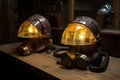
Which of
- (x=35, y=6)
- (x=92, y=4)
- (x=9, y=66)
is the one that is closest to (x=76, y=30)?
(x=92, y=4)

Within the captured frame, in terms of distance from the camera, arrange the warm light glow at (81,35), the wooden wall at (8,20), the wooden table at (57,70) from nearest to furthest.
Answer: the wooden table at (57,70) < the warm light glow at (81,35) < the wooden wall at (8,20)

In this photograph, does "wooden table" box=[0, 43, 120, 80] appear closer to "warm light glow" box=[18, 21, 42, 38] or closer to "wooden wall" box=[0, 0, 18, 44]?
"warm light glow" box=[18, 21, 42, 38]

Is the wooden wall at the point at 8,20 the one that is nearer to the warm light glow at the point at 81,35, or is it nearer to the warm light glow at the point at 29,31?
the warm light glow at the point at 29,31

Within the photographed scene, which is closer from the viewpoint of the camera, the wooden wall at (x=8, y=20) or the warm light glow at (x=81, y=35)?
the warm light glow at (x=81, y=35)

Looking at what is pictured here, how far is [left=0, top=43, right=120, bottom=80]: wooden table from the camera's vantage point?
1251 mm

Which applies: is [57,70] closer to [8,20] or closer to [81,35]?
[81,35]

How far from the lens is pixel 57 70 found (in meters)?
1.40

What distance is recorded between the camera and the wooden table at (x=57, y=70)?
1251mm

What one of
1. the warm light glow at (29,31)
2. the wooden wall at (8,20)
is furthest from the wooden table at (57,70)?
the wooden wall at (8,20)

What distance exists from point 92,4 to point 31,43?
0.86 m

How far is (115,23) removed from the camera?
1794 mm

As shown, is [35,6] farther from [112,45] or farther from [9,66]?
[112,45]

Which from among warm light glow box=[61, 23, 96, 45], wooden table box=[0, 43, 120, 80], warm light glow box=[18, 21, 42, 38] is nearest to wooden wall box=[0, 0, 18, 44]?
warm light glow box=[18, 21, 42, 38]

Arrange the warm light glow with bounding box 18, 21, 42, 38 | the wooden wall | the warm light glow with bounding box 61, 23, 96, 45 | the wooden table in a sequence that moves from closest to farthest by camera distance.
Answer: the wooden table, the warm light glow with bounding box 61, 23, 96, 45, the warm light glow with bounding box 18, 21, 42, 38, the wooden wall
